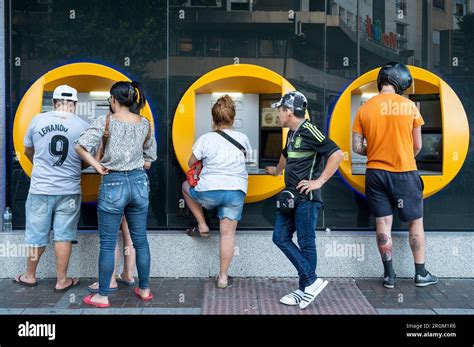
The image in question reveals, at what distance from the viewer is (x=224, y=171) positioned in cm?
515

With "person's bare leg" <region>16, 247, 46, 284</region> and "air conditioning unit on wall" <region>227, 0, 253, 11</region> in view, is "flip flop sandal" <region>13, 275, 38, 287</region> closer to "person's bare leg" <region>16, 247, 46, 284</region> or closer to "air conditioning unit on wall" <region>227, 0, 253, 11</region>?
"person's bare leg" <region>16, 247, 46, 284</region>

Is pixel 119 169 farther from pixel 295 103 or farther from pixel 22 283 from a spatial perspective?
pixel 22 283

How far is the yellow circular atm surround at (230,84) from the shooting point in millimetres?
5586

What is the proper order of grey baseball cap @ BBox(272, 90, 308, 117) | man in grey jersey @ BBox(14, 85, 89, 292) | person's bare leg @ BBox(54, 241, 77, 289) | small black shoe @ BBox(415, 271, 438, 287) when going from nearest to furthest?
grey baseball cap @ BBox(272, 90, 308, 117)
man in grey jersey @ BBox(14, 85, 89, 292)
person's bare leg @ BBox(54, 241, 77, 289)
small black shoe @ BBox(415, 271, 438, 287)

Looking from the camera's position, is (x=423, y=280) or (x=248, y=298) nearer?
(x=248, y=298)

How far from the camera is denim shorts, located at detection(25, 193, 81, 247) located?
5168mm

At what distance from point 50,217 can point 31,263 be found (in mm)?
475

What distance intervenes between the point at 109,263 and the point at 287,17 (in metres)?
2.84

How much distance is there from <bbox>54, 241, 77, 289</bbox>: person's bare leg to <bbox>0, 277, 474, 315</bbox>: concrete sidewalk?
0.31ft

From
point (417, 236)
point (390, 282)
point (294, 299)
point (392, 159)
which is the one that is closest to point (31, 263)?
point (294, 299)

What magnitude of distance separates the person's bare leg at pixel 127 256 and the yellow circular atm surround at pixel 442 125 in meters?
2.04

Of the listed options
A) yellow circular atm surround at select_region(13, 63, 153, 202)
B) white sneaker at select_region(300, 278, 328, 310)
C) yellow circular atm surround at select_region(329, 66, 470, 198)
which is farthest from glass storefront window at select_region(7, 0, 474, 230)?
white sneaker at select_region(300, 278, 328, 310)

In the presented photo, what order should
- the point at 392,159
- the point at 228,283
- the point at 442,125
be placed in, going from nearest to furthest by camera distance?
1. the point at 392,159
2. the point at 228,283
3. the point at 442,125

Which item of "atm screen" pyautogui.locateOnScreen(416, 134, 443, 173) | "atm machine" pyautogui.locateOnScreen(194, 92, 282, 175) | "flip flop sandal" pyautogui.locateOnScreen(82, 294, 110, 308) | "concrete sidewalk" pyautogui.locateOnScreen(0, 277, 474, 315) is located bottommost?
"concrete sidewalk" pyautogui.locateOnScreen(0, 277, 474, 315)
